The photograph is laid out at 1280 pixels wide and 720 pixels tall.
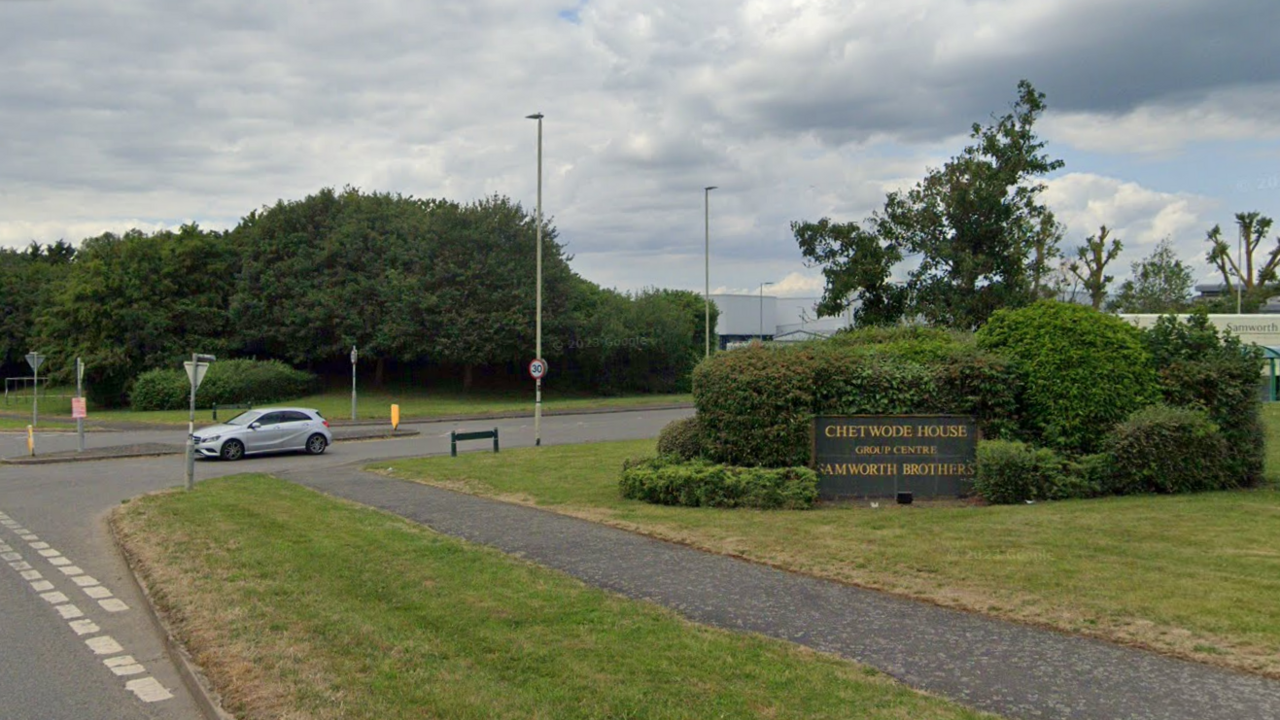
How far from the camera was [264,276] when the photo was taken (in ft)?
195

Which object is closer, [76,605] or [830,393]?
[76,605]

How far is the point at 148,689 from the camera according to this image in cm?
661

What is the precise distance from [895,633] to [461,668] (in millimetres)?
3072

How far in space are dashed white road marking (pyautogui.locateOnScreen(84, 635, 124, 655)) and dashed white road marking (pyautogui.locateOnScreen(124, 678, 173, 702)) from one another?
0.96m

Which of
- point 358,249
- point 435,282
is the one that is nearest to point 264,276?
point 358,249

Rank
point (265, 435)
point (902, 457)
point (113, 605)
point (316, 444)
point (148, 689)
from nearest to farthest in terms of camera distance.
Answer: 1. point (148, 689)
2. point (113, 605)
3. point (902, 457)
4. point (265, 435)
5. point (316, 444)

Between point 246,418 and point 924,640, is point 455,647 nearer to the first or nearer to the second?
point 924,640

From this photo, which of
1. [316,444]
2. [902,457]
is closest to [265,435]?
[316,444]

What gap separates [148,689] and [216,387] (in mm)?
47425

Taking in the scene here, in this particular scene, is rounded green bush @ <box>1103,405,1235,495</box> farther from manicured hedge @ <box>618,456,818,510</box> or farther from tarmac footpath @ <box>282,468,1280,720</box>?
tarmac footpath @ <box>282,468,1280,720</box>

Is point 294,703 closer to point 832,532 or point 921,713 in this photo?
point 921,713

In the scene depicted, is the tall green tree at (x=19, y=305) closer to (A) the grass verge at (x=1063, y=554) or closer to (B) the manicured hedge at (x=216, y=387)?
(B) the manicured hedge at (x=216, y=387)

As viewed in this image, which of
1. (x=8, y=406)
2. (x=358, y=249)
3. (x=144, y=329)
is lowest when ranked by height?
(x=8, y=406)

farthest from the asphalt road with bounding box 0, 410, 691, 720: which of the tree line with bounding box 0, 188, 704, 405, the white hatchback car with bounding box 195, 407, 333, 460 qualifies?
the tree line with bounding box 0, 188, 704, 405
